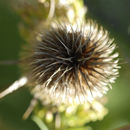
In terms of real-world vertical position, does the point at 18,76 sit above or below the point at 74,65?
above

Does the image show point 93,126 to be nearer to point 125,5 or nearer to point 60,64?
point 60,64

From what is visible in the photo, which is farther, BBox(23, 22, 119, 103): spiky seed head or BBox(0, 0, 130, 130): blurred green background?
BBox(0, 0, 130, 130): blurred green background

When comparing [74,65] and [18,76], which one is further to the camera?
[18,76]

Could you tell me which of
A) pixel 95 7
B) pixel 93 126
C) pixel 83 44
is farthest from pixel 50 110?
pixel 95 7

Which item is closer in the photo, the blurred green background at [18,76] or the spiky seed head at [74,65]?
the spiky seed head at [74,65]
